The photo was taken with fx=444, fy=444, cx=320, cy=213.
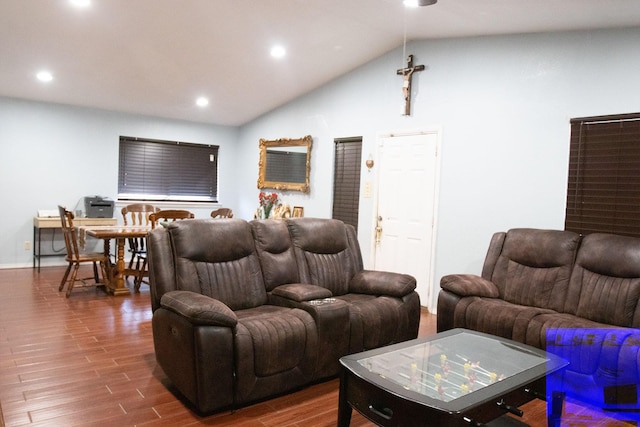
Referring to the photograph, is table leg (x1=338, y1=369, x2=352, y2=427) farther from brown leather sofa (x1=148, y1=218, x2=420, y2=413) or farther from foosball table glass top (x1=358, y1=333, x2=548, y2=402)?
brown leather sofa (x1=148, y1=218, x2=420, y2=413)

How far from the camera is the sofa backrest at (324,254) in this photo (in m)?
3.55

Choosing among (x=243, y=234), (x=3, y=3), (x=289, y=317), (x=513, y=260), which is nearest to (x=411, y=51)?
(x=513, y=260)

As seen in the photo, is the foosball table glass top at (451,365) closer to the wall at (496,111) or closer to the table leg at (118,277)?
the wall at (496,111)

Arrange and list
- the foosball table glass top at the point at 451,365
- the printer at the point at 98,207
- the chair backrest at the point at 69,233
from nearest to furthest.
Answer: the foosball table glass top at the point at 451,365 → the chair backrest at the point at 69,233 → the printer at the point at 98,207

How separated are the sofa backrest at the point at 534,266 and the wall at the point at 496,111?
1.29ft

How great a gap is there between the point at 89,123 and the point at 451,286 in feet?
18.7

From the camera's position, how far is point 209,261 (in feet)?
9.95

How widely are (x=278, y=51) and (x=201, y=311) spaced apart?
348cm

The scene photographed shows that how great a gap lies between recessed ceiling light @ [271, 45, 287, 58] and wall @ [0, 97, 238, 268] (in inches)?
118

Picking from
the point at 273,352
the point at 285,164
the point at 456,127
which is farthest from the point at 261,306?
the point at 285,164

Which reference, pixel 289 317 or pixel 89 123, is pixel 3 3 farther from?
pixel 289 317

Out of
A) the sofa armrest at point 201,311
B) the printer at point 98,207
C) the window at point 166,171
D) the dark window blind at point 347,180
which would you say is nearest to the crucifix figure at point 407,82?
the dark window blind at point 347,180

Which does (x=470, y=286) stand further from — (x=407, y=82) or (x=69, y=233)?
(x=69, y=233)

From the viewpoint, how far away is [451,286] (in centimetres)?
355
